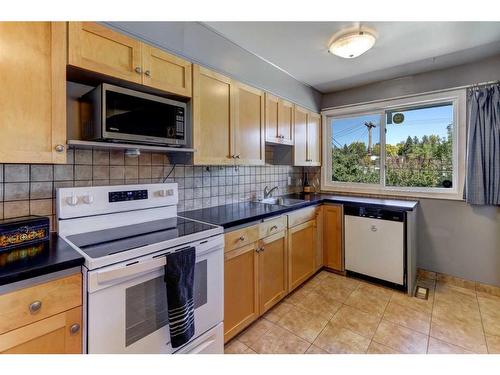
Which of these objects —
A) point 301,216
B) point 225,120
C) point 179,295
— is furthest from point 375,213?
point 179,295

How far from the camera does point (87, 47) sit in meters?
1.27

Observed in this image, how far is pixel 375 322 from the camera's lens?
202cm

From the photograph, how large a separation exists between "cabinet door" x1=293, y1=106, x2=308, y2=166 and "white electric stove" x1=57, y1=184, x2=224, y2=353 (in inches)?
62.6

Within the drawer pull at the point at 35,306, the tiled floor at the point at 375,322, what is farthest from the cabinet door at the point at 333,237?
the drawer pull at the point at 35,306

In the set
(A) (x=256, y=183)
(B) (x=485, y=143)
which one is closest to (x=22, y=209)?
(A) (x=256, y=183)

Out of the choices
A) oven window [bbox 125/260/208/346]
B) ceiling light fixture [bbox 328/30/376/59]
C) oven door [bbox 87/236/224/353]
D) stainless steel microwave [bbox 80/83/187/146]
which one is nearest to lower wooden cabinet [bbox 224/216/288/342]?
oven door [bbox 87/236/224/353]

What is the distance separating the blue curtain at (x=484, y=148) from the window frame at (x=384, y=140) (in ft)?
0.38

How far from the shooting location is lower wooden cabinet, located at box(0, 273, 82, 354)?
0.89m

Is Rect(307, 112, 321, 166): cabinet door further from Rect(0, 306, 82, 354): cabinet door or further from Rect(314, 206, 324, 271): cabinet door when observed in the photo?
Rect(0, 306, 82, 354): cabinet door

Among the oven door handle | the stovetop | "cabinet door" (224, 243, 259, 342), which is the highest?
the stovetop

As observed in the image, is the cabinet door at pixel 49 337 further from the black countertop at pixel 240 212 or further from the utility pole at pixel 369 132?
the utility pole at pixel 369 132

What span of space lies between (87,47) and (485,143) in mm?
3270

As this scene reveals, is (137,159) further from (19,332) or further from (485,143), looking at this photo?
(485,143)
